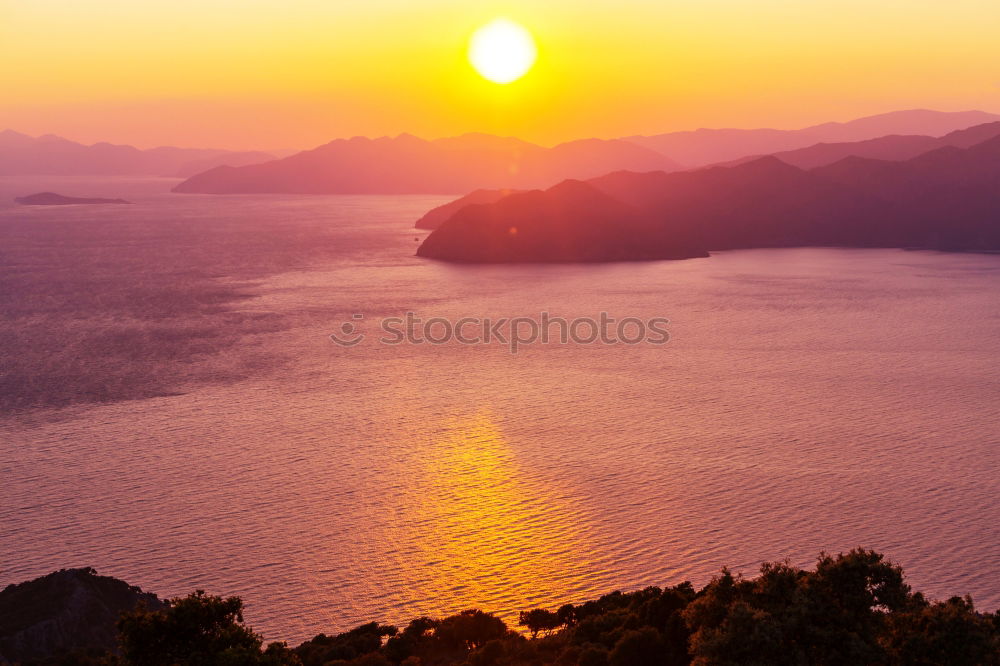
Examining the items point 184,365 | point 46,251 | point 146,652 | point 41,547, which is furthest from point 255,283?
point 146,652

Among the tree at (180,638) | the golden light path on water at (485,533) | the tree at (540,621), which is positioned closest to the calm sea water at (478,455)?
the golden light path on water at (485,533)

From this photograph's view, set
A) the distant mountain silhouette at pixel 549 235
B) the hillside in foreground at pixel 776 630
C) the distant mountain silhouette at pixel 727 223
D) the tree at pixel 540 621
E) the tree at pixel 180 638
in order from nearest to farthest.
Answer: the hillside in foreground at pixel 776 630 < the tree at pixel 180 638 < the tree at pixel 540 621 < the distant mountain silhouette at pixel 549 235 < the distant mountain silhouette at pixel 727 223

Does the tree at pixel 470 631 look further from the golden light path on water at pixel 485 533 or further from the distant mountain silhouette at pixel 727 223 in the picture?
the distant mountain silhouette at pixel 727 223

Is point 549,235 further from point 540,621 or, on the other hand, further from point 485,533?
point 540,621

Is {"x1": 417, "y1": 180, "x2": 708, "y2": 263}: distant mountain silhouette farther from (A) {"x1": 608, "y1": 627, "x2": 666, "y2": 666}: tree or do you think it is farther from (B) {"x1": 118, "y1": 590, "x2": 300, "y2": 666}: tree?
(B) {"x1": 118, "y1": 590, "x2": 300, "y2": 666}: tree

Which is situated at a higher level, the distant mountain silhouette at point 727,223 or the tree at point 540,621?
the distant mountain silhouette at point 727,223

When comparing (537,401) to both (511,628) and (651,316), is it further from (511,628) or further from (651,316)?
(651,316)
